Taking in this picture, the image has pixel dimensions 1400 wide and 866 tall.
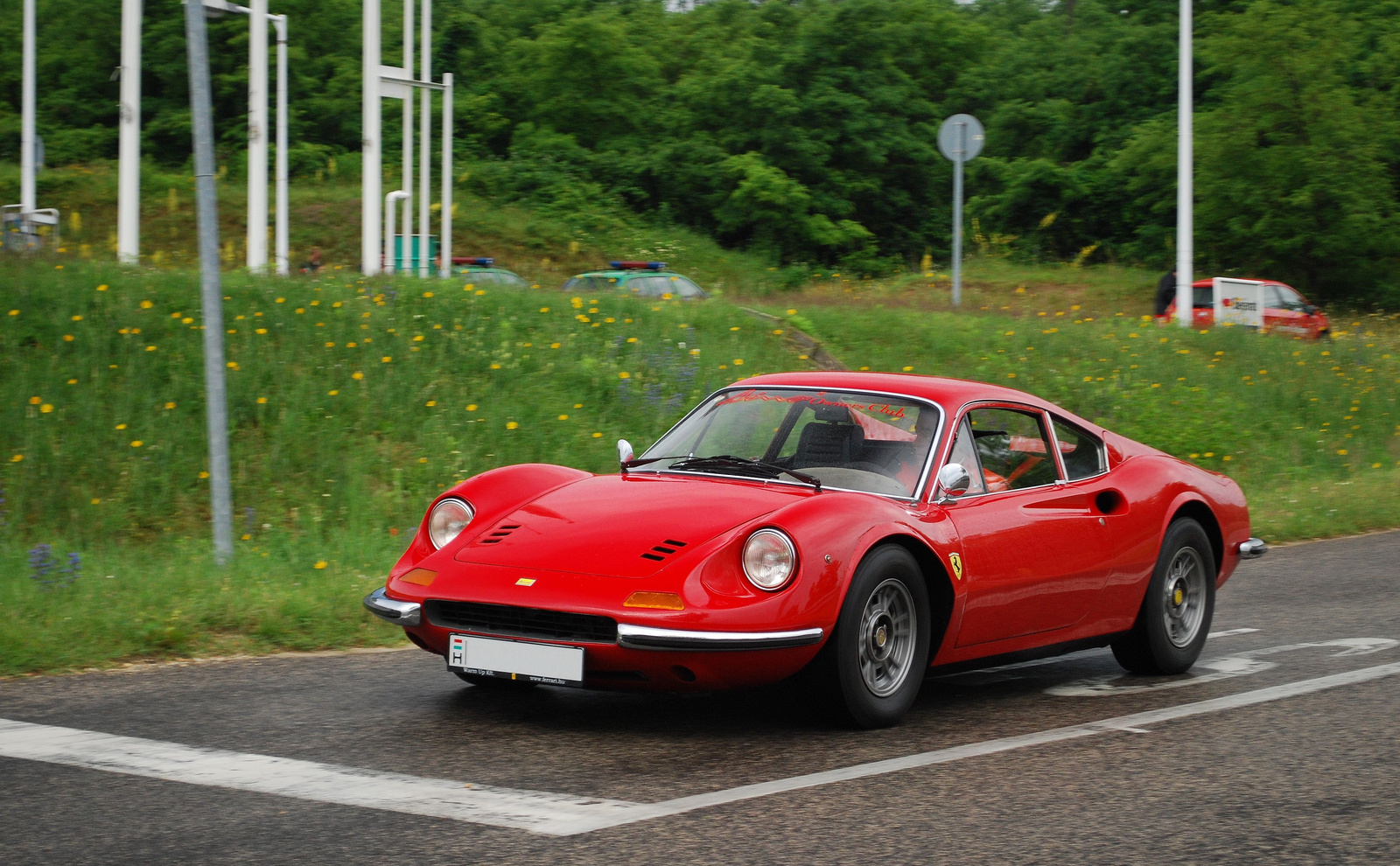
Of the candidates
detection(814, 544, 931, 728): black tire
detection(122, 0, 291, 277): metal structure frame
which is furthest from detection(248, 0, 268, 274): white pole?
detection(814, 544, 931, 728): black tire

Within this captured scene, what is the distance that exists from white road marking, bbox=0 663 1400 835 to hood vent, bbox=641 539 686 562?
93cm

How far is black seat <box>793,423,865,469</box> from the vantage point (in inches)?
241

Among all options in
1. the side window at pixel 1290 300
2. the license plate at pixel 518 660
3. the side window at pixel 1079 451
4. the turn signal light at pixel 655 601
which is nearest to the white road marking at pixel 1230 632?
the side window at pixel 1079 451

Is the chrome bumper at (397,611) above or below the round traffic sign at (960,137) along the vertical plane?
below

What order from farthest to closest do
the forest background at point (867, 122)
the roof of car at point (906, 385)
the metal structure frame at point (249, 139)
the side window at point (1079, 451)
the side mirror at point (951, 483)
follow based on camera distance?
the forest background at point (867, 122), the metal structure frame at point (249, 139), the side window at point (1079, 451), the roof of car at point (906, 385), the side mirror at point (951, 483)

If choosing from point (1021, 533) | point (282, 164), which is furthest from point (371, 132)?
point (1021, 533)

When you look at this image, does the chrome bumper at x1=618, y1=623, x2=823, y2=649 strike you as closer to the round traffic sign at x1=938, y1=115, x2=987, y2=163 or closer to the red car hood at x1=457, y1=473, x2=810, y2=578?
the red car hood at x1=457, y1=473, x2=810, y2=578

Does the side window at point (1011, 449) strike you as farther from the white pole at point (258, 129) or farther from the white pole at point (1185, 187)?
the white pole at point (1185, 187)

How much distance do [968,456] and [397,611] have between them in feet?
8.04

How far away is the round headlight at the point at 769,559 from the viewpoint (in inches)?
201

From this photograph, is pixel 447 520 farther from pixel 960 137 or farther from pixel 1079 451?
pixel 960 137

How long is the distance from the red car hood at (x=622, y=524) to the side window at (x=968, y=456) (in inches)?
30.9

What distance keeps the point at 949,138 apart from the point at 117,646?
42.8ft

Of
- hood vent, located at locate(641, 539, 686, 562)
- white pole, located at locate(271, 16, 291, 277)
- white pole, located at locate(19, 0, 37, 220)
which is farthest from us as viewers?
white pole, located at locate(19, 0, 37, 220)
